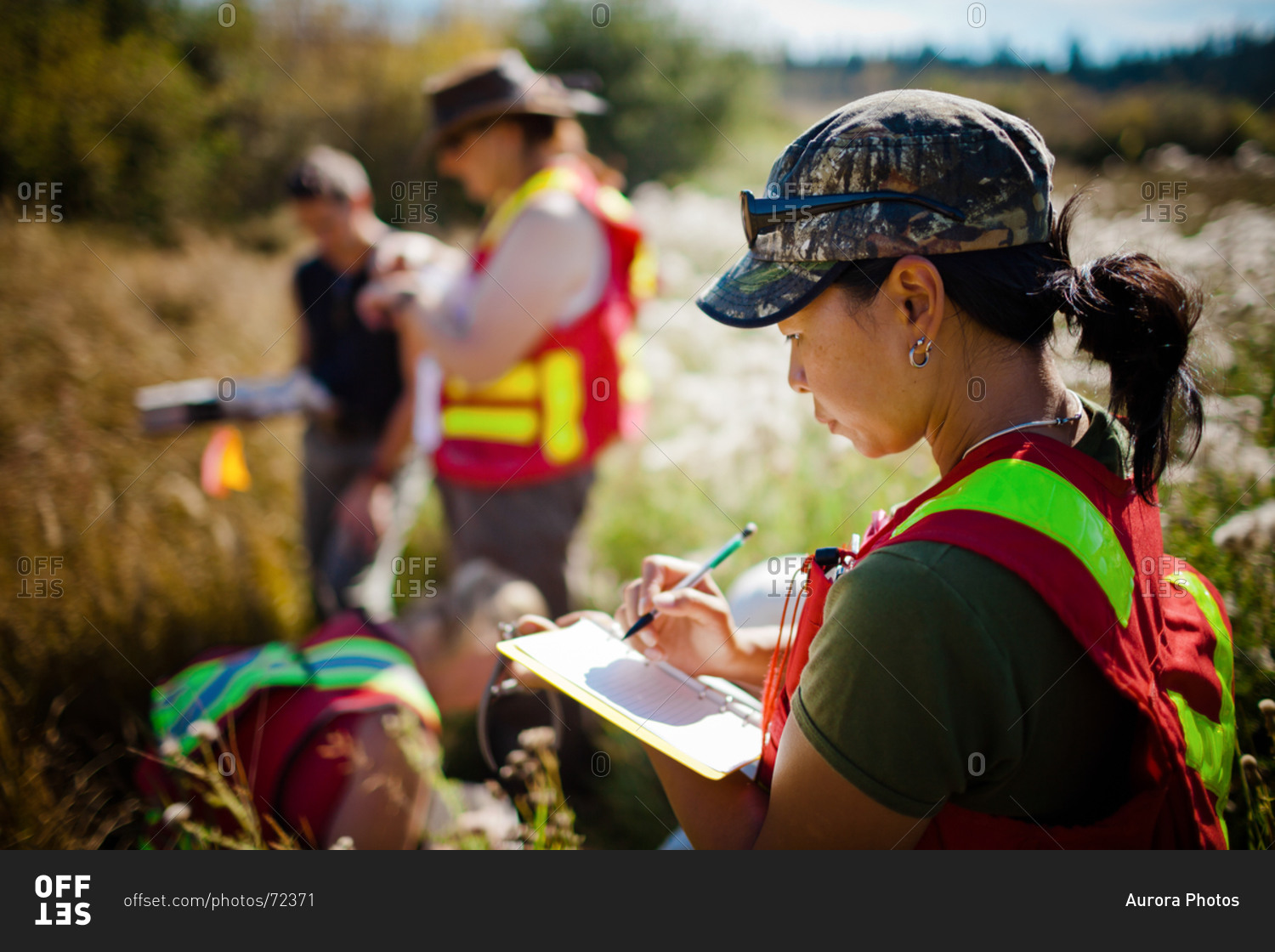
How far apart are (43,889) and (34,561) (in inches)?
96.0

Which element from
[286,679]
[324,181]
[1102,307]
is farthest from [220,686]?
[324,181]

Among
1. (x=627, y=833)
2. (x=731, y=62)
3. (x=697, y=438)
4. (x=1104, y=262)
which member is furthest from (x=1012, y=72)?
(x=731, y=62)

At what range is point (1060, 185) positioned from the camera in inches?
208

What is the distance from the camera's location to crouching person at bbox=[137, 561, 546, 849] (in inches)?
72.0

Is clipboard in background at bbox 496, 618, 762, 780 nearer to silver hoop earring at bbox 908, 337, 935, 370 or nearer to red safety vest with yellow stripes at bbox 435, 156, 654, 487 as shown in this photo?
silver hoop earring at bbox 908, 337, 935, 370

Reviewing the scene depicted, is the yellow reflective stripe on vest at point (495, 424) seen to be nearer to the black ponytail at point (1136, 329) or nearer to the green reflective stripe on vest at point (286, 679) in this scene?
the green reflective stripe on vest at point (286, 679)

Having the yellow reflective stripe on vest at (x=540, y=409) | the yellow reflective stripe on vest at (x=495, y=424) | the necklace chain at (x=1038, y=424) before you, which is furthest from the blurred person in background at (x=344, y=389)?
the necklace chain at (x=1038, y=424)

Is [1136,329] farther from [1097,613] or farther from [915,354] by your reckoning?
[1097,613]

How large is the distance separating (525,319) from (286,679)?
1473 mm

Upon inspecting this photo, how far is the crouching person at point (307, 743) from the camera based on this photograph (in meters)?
1.83

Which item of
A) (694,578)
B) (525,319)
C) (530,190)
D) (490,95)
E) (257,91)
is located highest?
(257,91)

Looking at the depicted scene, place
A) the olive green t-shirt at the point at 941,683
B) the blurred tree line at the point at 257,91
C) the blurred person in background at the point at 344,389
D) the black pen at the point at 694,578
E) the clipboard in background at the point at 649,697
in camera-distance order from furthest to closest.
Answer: the blurred tree line at the point at 257,91 → the blurred person in background at the point at 344,389 → the black pen at the point at 694,578 → the clipboard in background at the point at 649,697 → the olive green t-shirt at the point at 941,683

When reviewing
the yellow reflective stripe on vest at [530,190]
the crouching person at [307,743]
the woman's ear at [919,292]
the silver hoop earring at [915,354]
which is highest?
the yellow reflective stripe on vest at [530,190]

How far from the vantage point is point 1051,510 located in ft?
3.34
